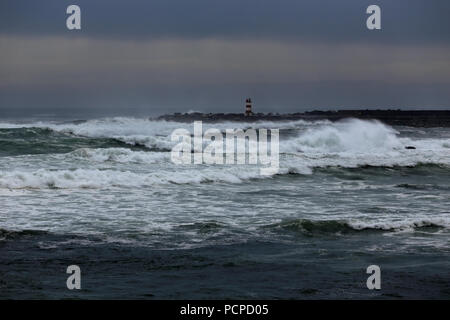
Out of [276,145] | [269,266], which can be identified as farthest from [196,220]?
[276,145]

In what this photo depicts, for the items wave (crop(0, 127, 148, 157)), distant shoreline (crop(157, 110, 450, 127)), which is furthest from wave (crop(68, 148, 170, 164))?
distant shoreline (crop(157, 110, 450, 127))

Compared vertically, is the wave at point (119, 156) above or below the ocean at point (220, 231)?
above

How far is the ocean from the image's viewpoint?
7285 millimetres

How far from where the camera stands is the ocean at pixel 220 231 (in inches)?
287

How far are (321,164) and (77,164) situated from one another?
25.7ft

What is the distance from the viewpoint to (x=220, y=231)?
1018 cm

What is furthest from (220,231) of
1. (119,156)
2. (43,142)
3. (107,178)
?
(43,142)

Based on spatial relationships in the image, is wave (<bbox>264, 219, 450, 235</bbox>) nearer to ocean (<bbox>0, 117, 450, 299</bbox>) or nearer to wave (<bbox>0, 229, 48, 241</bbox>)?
ocean (<bbox>0, 117, 450, 299</bbox>)

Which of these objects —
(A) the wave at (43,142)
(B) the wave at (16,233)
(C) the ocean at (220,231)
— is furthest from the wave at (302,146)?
Answer: (B) the wave at (16,233)

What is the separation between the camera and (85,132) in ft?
109

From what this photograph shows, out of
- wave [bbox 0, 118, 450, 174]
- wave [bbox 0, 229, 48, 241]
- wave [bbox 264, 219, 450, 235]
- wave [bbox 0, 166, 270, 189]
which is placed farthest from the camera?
wave [bbox 0, 118, 450, 174]

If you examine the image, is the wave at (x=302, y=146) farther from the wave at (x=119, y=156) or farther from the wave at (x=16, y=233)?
the wave at (x=16, y=233)

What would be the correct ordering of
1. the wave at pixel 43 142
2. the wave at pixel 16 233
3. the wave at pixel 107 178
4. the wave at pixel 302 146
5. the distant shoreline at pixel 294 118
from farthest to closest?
1. the distant shoreline at pixel 294 118
2. the wave at pixel 43 142
3. the wave at pixel 302 146
4. the wave at pixel 107 178
5. the wave at pixel 16 233

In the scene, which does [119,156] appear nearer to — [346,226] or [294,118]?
[346,226]
